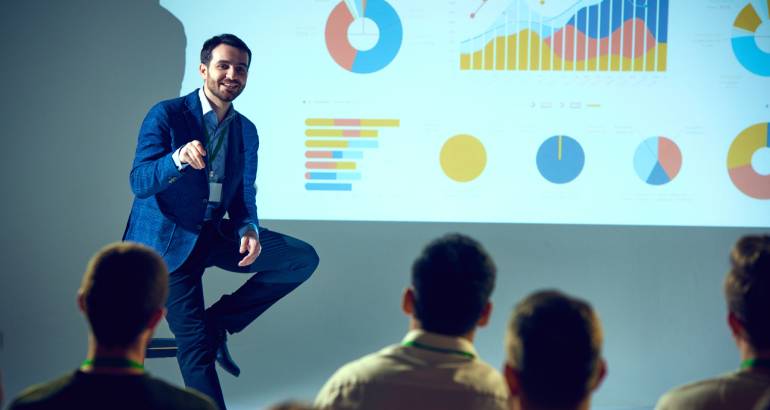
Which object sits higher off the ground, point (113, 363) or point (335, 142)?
point (335, 142)

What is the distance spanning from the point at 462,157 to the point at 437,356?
2227mm

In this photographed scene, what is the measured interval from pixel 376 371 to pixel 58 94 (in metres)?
2.91

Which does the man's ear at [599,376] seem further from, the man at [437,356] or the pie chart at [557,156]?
the pie chart at [557,156]

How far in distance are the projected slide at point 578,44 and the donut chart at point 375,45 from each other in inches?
13.0

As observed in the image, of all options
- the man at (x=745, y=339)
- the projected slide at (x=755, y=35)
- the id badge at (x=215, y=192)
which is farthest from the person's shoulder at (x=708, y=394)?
the projected slide at (x=755, y=35)

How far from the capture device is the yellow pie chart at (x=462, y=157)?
3.66m

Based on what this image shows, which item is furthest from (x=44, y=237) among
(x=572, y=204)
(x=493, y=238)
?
(x=572, y=204)

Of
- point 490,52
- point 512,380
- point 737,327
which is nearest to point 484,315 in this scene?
point 512,380

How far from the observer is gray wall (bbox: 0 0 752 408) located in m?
3.76

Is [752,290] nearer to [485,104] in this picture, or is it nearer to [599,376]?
[599,376]

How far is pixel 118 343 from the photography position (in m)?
1.42

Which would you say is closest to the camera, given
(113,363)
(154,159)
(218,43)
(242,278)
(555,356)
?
(555,356)

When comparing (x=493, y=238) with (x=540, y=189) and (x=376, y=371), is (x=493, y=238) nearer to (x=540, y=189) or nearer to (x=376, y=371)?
(x=540, y=189)

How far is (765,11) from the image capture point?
3680 mm
